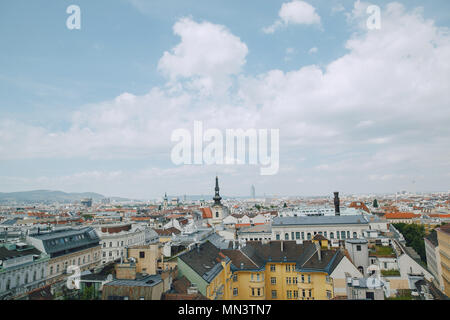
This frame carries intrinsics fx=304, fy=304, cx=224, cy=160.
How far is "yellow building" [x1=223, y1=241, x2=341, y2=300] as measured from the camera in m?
23.1

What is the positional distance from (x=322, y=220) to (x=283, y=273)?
2268 cm

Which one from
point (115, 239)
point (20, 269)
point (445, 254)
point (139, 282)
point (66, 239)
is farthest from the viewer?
point (115, 239)

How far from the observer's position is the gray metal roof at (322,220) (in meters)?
44.5

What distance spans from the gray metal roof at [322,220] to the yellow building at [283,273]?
64.7 ft

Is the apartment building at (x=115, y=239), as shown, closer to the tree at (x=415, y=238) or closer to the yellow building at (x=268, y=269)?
the yellow building at (x=268, y=269)

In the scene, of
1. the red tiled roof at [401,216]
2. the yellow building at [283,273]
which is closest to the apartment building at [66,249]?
the yellow building at [283,273]

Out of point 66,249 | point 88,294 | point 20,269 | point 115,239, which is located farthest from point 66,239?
point 88,294

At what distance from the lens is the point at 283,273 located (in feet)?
84.0

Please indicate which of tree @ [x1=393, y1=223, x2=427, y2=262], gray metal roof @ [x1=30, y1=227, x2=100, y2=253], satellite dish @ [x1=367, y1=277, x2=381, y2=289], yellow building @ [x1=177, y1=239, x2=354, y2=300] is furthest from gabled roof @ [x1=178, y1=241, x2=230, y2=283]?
tree @ [x1=393, y1=223, x2=427, y2=262]

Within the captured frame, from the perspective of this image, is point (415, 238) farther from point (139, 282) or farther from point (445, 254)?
point (139, 282)
